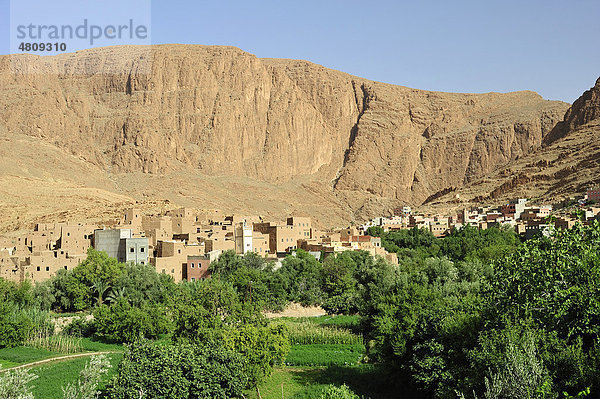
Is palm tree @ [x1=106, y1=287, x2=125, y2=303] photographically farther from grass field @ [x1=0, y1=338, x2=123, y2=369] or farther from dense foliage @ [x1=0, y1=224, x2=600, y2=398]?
grass field @ [x1=0, y1=338, x2=123, y2=369]

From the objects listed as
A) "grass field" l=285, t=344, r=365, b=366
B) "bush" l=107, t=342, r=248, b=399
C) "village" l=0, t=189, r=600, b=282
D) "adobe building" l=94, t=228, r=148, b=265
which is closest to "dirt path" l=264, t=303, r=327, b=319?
"village" l=0, t=189, r=600, b=282

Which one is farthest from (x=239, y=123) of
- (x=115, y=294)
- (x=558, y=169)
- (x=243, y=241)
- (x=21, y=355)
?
(x=21, y=355)

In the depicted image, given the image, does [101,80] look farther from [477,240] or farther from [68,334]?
[68,334]

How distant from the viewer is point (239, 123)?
171 metres

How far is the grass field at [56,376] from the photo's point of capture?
27788mm

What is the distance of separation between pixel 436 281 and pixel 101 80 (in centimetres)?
13845

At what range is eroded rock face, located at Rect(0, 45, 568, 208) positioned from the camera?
502 ft

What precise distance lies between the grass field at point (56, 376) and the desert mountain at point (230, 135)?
273ft

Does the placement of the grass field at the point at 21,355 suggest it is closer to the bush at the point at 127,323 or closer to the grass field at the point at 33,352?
the grass field at the point at 33,352

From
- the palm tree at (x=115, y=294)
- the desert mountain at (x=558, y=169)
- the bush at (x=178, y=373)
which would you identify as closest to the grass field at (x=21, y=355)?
the bush at (x=178, y=373)

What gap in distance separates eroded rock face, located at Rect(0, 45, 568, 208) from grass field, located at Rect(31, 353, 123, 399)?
114751 mm

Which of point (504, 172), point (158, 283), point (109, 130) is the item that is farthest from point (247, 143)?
point (158, 283)

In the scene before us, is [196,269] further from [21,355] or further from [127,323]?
[21,355]

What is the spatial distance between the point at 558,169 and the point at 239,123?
7954 cm
